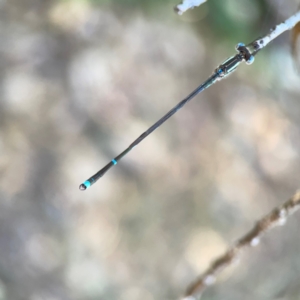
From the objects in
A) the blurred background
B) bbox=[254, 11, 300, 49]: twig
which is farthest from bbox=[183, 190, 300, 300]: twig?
bbox=[254, 11, 300, 49]: twig

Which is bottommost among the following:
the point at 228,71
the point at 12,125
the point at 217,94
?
the point at 228,71

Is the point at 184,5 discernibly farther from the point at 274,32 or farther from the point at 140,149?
the point at 140,149

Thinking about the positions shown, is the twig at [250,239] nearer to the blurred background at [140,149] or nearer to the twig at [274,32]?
the blurred background at [140,149]

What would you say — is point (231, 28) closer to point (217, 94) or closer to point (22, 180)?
point (217, 94)

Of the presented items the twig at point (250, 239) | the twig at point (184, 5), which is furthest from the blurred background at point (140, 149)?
the twig at point (184, 5)

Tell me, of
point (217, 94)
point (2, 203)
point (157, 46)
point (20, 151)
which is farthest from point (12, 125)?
point (217, 94)

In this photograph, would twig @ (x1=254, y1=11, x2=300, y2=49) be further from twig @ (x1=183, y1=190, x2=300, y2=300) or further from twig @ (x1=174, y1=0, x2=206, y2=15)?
twig @ (x1=183, y1=190, x2=300, y2=300)

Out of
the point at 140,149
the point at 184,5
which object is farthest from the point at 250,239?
the point at 184,5
